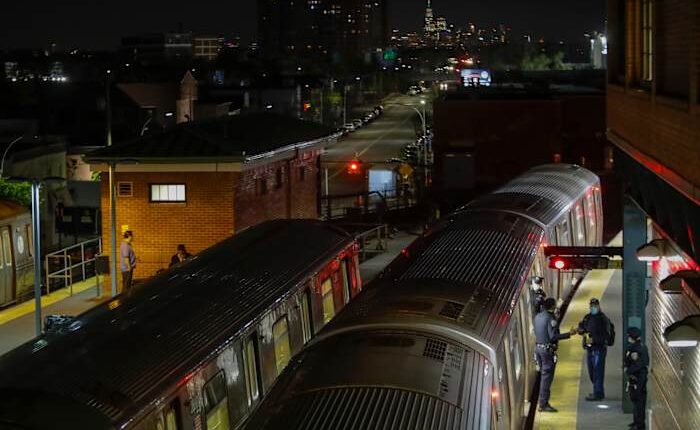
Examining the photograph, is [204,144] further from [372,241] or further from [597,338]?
[372,241]

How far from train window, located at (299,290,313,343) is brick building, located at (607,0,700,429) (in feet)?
13.0

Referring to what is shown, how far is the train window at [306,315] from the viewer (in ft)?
43.7

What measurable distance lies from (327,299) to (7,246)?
394 inches

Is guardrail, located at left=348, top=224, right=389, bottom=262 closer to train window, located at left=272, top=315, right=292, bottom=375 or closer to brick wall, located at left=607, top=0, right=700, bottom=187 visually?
brick wall, located at left=607, top=0, right=700, bottom=187

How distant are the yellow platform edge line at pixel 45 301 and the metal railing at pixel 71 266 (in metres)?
0.17

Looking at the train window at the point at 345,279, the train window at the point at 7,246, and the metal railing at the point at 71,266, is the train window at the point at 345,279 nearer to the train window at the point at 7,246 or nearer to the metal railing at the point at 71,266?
the metal railing at the point at 71,266

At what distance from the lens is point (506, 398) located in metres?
9.29

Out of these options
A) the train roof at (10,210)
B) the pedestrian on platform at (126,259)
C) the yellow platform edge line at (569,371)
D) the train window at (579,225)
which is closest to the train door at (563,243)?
the yellow platform edge line at (569,371)

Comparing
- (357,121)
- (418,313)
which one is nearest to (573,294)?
(418,313)

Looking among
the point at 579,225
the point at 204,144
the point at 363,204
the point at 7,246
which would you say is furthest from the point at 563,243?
the point at 363,204

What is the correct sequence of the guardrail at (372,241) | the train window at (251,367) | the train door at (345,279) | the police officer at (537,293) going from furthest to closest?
the guardrail at (372,241) < the train door at (345,279) < the police officer at (537,293) < the train window at (251,367)

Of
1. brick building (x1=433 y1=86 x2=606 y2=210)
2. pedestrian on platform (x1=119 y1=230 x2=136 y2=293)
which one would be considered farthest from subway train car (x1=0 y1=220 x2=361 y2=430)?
brick building (x1=433 y1=86 x2=606 y2=210)

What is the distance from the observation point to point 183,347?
929 cm

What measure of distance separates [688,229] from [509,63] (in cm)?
14529
